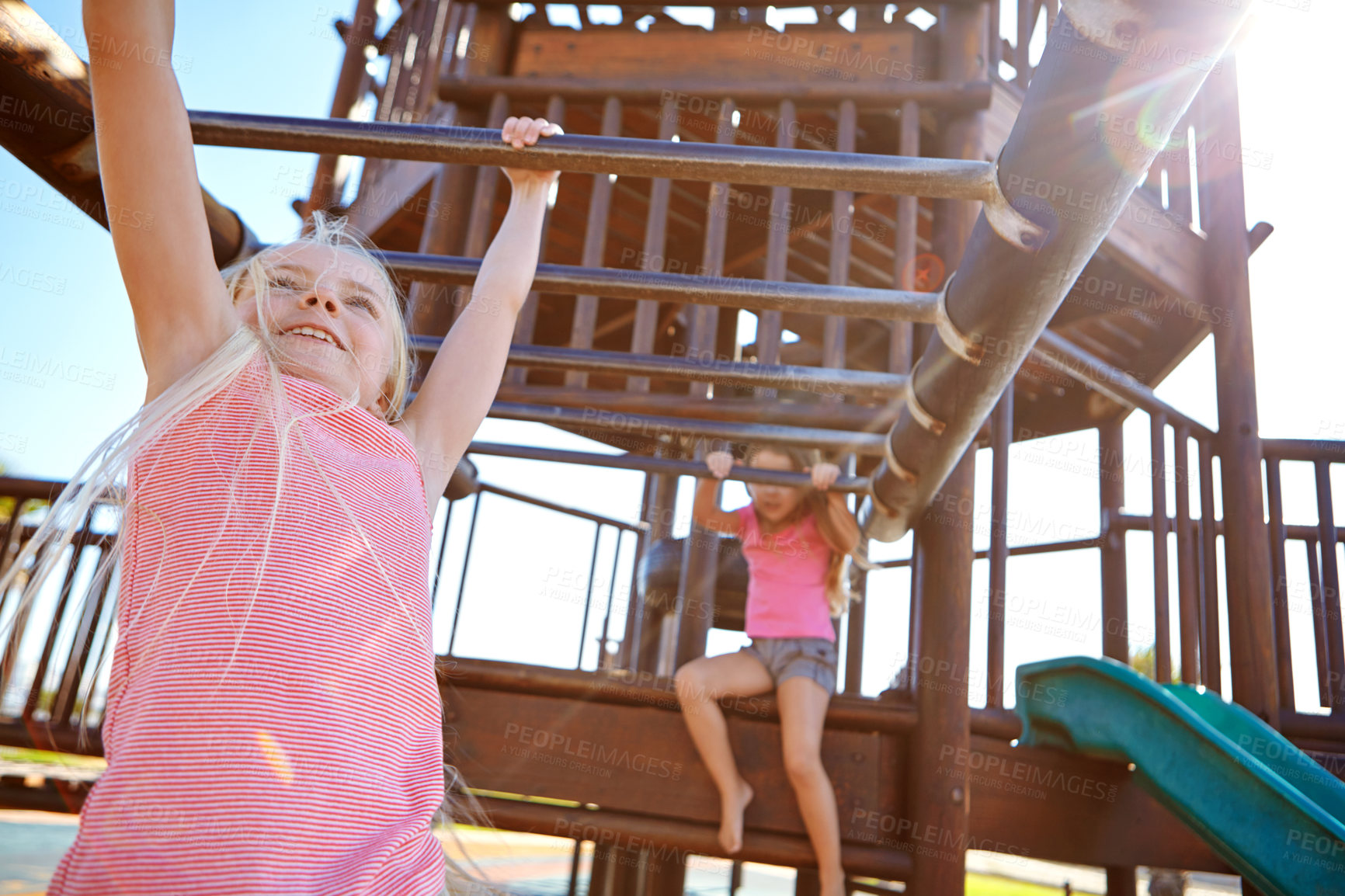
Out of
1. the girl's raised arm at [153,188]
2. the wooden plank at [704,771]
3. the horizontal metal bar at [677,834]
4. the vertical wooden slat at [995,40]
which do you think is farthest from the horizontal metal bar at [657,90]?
the girl's raised arm at [153,188]

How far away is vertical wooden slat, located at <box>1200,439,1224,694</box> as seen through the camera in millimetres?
2883

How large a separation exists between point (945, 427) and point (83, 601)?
1.18 metres

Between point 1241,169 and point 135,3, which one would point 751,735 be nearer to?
Answer: point 135,3

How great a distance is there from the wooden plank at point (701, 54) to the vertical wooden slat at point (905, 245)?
0.43 m

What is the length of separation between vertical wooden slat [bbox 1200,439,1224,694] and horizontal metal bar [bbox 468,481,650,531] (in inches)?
102

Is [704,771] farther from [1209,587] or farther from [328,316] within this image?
[1209,587]

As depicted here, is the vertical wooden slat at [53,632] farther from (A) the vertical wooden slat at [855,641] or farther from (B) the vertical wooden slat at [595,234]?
(A) the vertical wooden slat at [855,641]

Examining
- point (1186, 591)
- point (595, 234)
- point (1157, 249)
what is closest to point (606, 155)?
point (595, 234)

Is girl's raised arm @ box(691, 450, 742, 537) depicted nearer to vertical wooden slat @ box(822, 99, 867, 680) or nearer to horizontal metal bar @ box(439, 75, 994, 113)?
vertical wooden slat @ box(822, 99, 867, 680)

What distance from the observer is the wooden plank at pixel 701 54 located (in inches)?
110

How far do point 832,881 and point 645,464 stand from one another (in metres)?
1.03

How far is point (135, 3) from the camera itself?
69cm

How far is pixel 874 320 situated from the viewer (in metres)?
2.76

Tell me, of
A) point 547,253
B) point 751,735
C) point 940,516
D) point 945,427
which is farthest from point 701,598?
point 547,253
